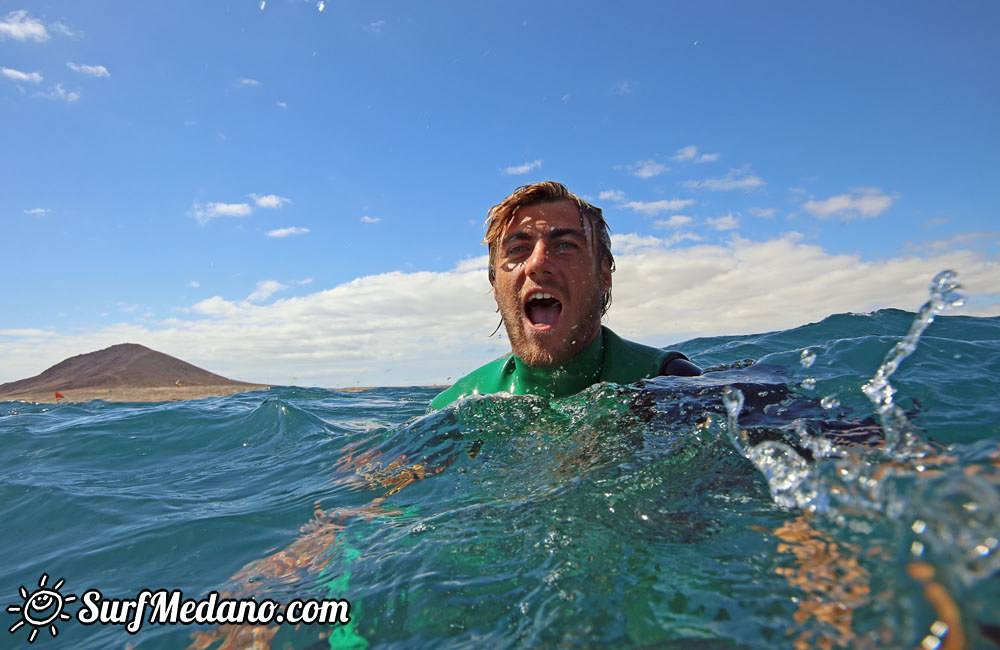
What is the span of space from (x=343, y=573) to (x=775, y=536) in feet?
4.64

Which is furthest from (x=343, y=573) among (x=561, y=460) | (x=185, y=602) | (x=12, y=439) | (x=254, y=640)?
(x=12, y=439)

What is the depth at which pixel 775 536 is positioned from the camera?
1712mm

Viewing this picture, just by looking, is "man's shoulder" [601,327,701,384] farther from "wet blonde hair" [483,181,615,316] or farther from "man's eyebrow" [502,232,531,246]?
"man's eyebrow" [502,232,531,246]

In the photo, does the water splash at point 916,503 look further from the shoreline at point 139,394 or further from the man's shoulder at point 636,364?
the shoreline at point 139,394

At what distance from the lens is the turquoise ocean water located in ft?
4.13

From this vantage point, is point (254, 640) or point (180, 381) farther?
point (180, 381)

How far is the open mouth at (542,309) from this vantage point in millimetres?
3340

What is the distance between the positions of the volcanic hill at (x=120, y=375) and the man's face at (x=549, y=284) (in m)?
15.2

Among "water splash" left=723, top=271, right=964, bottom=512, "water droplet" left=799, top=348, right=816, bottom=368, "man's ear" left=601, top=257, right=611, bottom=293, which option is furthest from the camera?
"water droplet" left=799, top=348, right=816, bottom=368

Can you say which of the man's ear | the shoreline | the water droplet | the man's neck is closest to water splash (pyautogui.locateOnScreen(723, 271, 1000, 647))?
the man's neck

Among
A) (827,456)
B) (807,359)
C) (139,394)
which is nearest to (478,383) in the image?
(827,456)

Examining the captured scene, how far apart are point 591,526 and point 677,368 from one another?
1787 millimetres

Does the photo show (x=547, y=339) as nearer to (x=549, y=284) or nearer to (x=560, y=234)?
(x=549, y=284)

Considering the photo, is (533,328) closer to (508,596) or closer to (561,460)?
(561,460)
